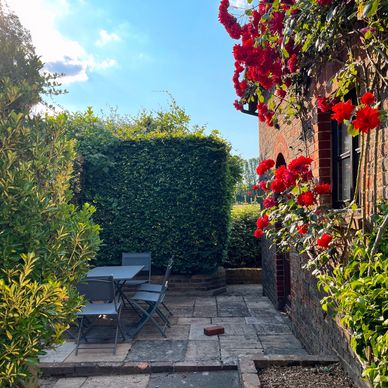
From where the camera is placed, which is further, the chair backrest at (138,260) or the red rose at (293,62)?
the chair backrest at (138,260)

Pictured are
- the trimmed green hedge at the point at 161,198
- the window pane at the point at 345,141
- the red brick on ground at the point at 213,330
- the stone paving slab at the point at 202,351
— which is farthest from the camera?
the trimmed green hedge at the point at 161,198

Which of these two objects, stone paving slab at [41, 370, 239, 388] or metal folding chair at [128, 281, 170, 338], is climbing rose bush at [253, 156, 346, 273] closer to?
stone paving slab at [41, 370, 239, 388]

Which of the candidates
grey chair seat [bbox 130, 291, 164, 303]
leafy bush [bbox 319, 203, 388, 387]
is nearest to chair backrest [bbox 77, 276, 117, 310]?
grey chair seat [bbox 130, 291, 164, 303]

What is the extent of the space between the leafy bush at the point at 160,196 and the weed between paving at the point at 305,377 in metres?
4.37

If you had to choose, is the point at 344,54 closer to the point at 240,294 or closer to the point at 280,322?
the point at 280,322

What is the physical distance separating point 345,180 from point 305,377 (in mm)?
1784

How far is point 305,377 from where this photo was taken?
121 inches

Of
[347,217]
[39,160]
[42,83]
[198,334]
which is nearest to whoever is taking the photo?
[39,160]

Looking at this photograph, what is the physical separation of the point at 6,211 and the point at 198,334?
11.7ft

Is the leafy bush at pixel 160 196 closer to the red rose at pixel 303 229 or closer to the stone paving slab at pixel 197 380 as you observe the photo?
the stone paving slab at pixel 197 380

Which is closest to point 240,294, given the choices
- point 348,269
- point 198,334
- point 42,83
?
point 198,334

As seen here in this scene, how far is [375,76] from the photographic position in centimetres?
261

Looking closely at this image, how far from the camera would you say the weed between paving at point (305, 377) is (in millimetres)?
2932

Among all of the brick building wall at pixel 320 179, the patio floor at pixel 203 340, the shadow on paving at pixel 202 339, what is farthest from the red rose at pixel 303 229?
the patio floor at pixel 203 340
